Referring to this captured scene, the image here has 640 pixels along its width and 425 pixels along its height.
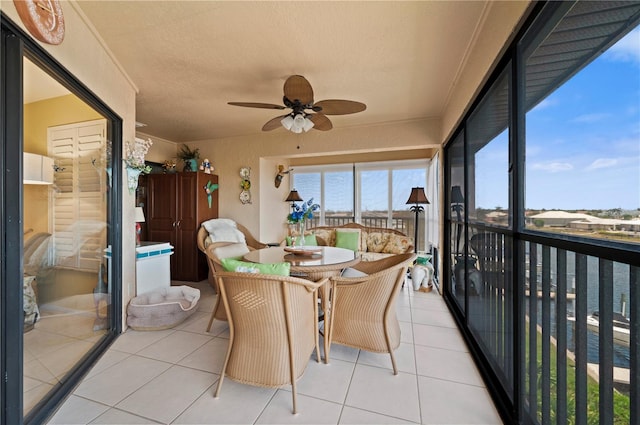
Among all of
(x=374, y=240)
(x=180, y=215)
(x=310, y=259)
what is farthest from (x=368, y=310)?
(x=180, y=215)

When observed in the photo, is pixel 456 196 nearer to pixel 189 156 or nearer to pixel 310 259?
pixel 310 259

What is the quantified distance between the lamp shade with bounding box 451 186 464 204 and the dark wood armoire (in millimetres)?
3996

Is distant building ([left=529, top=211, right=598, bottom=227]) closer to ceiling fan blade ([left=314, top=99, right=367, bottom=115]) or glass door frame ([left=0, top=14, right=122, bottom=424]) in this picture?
ceiling fan blade ([left=314, top=99, right=367, bottom=115])

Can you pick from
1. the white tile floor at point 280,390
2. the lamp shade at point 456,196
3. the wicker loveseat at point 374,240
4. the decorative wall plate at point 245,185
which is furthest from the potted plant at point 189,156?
the lamp shade at point 456,196

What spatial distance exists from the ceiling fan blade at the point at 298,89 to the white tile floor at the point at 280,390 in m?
2.27

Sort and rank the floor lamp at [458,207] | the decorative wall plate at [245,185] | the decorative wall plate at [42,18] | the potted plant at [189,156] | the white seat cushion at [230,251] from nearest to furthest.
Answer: the decorative wall plate at [42,18] < the white seat cushion at [230,251] < the floor lamp at [458,207] < the potted plant at [189,156] < the decorative wall plate at [245,185]

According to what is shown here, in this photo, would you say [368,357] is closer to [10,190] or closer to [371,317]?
[371,317]

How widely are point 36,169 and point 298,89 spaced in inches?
73.3

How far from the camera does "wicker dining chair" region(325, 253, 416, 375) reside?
1.86 m

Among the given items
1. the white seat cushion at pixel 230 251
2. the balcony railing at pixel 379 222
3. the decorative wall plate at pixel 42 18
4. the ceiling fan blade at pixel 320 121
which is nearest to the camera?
the decorative wall plate at pixel 42 18

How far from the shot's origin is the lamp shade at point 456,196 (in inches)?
111

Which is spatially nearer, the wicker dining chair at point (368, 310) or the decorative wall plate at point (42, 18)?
the decorative wall plate at point (42, 18)

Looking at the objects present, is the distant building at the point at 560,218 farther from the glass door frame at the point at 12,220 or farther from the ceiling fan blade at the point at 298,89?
the glass door frame at the point at 12,220

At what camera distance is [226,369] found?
1.65m
